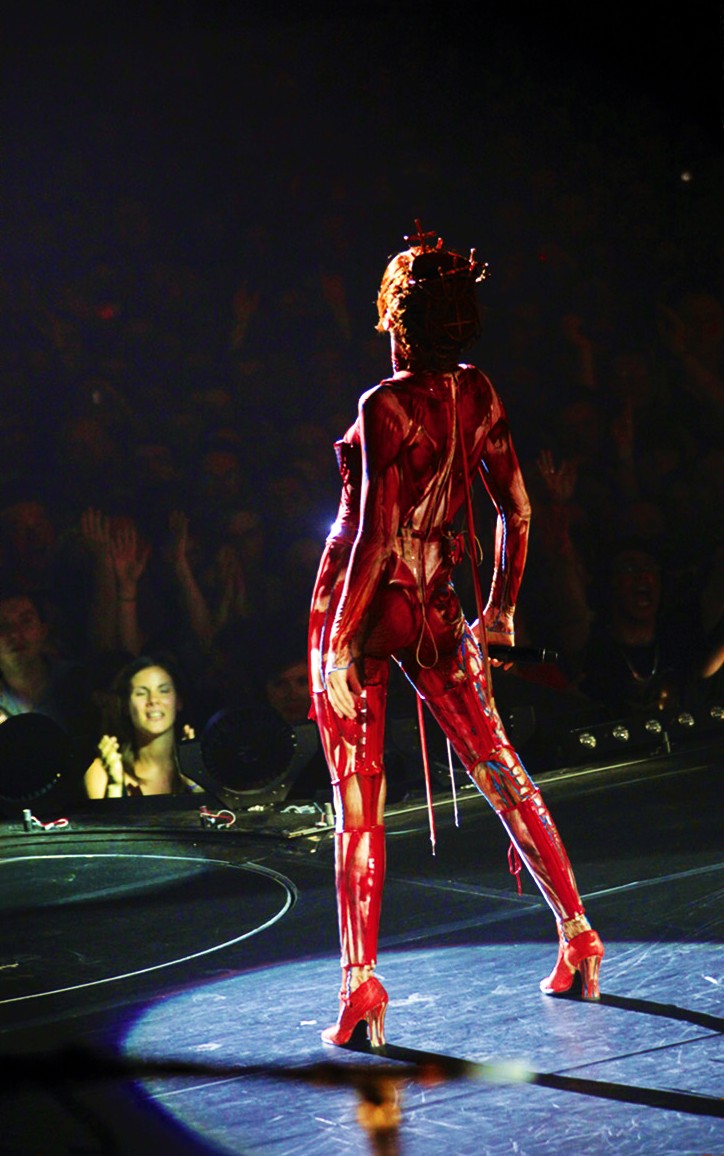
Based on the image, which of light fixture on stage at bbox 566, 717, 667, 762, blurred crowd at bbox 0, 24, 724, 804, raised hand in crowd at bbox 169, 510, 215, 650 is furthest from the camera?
raised hand in crowd at bbox 169, 510, 215, 650

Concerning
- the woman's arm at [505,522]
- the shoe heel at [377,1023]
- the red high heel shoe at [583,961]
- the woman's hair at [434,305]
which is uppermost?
the woman's hair at [434,305]

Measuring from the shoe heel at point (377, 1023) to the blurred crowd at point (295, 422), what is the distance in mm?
3843

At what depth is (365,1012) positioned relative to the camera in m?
3.00

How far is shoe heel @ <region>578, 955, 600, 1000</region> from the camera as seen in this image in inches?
126

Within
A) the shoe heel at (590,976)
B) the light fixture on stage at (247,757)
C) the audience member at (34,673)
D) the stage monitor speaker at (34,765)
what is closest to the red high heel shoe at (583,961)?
the shoe heel at (590,976)

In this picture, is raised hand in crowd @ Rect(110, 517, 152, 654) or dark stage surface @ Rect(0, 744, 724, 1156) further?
raised hand in crowd @ Rect(110, 517, 152, 654)

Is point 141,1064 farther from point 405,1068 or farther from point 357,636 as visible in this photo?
point 357,636

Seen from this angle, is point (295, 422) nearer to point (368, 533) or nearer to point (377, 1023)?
point (368, 533)

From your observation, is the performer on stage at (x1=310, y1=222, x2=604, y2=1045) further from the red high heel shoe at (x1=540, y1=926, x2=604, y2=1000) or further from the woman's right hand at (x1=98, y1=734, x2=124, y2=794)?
the woman's right hand at (x1=98, y1=734, x2=124, y2=794)

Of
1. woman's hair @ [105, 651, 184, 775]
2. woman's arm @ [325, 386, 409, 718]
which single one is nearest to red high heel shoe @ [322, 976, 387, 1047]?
woman's arm @ [325, 386, 409, 718]

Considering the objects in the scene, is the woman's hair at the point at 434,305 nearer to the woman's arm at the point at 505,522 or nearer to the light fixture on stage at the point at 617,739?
the woman's arm at the point at 505,522

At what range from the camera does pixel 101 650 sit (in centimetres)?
692

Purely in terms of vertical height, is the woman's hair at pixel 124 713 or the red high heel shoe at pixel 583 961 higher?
the woman's hair at pixel 124 713

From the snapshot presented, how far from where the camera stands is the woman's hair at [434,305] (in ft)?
10.1
